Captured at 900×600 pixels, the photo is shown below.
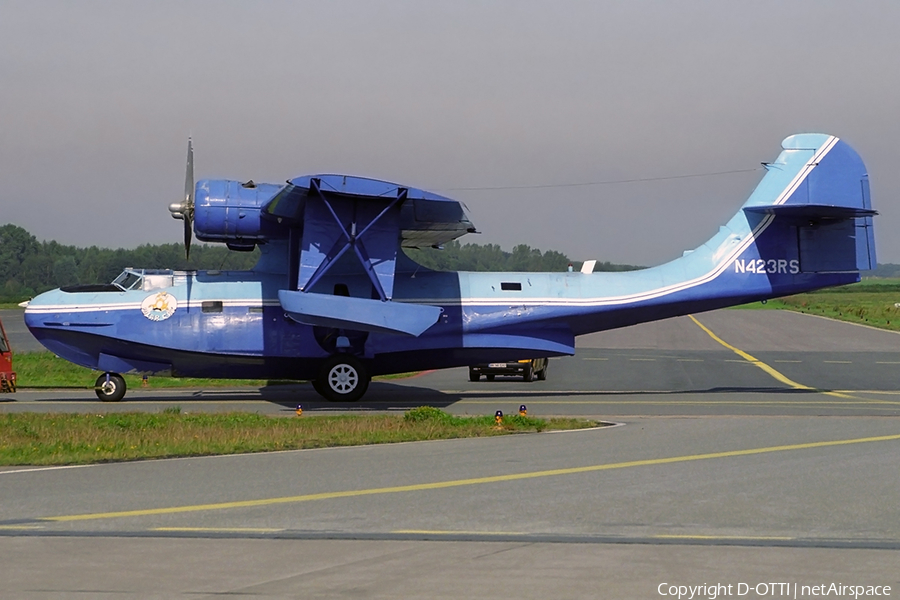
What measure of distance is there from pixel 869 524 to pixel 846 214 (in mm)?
16439

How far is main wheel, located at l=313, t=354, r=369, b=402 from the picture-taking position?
2120 cm

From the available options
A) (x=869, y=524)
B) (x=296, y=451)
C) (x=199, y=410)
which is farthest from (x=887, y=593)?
(x=199, y=410)

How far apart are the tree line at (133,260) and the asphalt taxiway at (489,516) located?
1186cm

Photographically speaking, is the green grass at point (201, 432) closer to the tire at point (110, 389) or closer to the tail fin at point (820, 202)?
the tire at point (110, 389)

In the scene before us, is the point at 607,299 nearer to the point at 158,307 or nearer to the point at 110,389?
the point at 158,307

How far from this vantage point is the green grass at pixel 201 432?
12672 mm

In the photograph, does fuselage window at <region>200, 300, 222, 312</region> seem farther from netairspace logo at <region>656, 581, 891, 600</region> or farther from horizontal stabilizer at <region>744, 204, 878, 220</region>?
netairspace logo at <region>656, 581, 891, 600</region>

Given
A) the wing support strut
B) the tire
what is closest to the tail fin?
the wing support strut

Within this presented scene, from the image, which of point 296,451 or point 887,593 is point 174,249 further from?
point 887,593

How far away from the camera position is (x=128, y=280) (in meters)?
21.9

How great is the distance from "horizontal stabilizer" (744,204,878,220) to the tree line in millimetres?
5593

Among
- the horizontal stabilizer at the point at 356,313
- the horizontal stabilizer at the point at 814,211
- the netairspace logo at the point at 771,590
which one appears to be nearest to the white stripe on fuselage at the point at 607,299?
the horizontal stabilizer at the point at 814,211

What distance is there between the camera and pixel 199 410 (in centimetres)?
1941

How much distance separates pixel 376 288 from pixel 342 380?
2312mm
